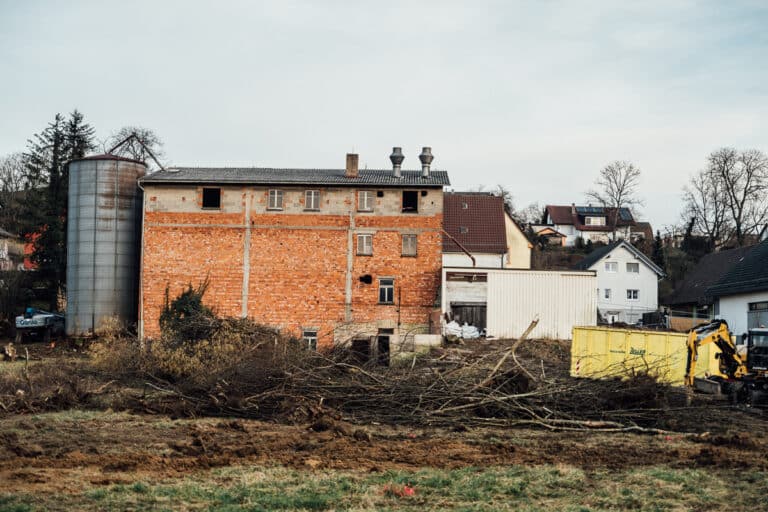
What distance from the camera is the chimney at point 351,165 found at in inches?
1455

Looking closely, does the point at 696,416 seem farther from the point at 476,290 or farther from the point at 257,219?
the point at 257,219

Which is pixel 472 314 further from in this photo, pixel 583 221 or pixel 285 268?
pixel 583 221

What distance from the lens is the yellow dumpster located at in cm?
2145

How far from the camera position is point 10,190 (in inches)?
2763

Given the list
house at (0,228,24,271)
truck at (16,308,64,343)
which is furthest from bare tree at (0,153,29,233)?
truck at (16,308,64,343)

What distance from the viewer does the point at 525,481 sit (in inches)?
433

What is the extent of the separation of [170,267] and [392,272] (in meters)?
9.78

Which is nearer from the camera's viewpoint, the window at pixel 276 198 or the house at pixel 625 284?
the window at pixel 276 198

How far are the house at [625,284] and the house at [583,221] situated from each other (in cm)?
2720

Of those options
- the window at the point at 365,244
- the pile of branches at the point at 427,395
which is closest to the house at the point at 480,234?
the window at the point at 365,244

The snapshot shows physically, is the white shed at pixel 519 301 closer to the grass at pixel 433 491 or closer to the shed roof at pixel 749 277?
the shed roof at pixel 749 277

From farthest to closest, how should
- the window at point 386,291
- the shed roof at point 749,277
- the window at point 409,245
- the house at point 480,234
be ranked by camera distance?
the house at point 480,234
the window at point 409,245
the window at point 386,291
the shed roof at point 749,277

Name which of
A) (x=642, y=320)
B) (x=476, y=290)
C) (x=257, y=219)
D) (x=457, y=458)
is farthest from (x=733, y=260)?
(x=457, y=458)

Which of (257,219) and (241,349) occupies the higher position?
(257,219)
